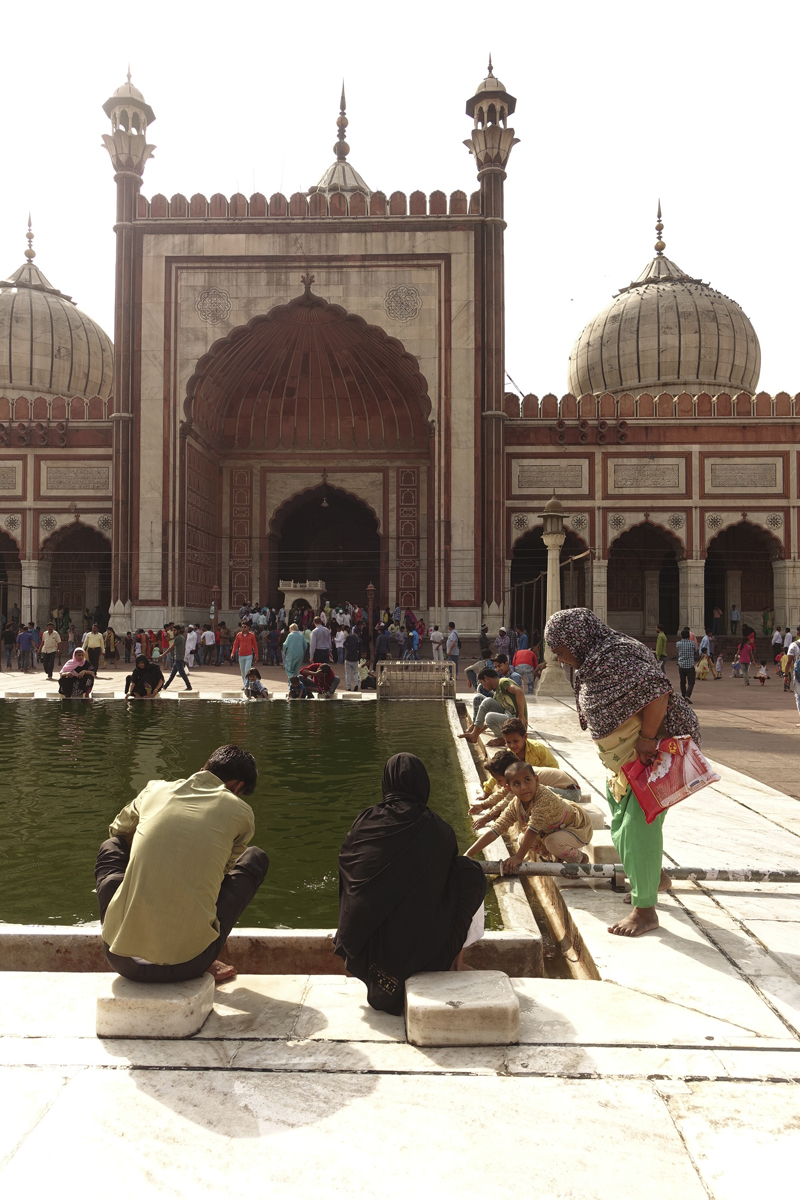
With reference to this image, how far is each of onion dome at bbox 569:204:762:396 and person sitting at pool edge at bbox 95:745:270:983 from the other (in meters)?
22.8

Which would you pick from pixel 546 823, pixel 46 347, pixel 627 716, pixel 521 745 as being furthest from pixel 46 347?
pixel 627 716

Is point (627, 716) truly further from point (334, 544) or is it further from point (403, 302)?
point (334, 544)

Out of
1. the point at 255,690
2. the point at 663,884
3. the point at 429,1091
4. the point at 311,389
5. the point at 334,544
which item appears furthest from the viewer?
the point at 334,544

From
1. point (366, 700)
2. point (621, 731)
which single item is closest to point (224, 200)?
point (366, 700)

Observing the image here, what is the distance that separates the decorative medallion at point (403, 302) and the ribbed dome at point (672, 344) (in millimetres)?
7307

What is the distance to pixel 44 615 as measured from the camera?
1989 cm

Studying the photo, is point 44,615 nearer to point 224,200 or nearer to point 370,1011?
point 224,200

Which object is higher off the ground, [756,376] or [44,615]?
[756,376]

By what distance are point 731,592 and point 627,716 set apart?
19.8 metres

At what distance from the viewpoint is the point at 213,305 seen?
1889 cm

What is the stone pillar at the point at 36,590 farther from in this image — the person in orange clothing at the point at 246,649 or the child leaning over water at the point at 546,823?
the child leaning over water at the point at 546,823

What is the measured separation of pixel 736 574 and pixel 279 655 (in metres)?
11.6

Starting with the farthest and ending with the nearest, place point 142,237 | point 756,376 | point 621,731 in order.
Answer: point 756,376
point 142,237
point 621,731

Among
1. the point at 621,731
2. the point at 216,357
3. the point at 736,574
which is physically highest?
the point at 216,357
